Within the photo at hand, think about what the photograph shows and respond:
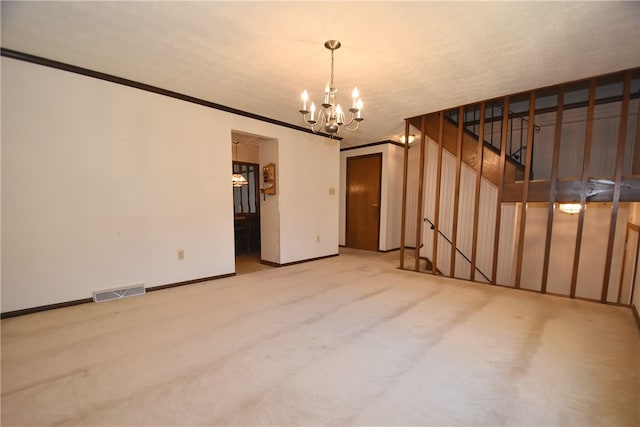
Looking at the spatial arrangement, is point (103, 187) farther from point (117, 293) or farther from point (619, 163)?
point (619, 163)

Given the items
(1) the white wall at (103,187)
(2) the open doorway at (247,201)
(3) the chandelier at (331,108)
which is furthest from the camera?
(2) the open doorway at (247,201)

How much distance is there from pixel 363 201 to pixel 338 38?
14.7 ft

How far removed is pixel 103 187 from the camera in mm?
3008

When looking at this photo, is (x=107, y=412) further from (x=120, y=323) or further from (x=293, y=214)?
(x=293, y=214)

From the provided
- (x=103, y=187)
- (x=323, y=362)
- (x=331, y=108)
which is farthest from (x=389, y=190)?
(x=103, y=187)

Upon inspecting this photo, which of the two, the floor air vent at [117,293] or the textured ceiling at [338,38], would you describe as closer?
the textured ceiling at [338,38]

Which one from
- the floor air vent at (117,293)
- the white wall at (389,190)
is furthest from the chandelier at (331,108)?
the white wall at (389,190)

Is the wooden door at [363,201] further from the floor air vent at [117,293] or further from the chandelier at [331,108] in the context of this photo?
the floor air vent at [117,293]

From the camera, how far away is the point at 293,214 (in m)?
4.91

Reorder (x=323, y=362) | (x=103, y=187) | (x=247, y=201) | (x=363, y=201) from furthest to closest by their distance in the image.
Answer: (x=247, y=201) < (x=363, y=201) < (x=103, y=187) < (x=323, y=362)

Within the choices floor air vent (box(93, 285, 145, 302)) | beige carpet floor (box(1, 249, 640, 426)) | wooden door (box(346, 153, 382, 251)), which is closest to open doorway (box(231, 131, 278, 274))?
floor air vent (box(93, 285, 145, 302))

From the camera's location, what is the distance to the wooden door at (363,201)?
246 inches

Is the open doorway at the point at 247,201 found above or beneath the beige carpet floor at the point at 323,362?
above

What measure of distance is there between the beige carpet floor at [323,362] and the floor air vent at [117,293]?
139 mm
